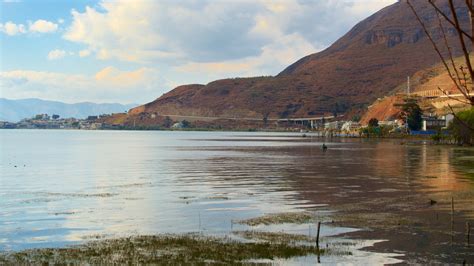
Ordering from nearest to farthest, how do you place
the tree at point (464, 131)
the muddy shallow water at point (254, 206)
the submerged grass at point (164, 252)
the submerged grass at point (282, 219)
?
the submerged grass at point (164, 252), the muddy shallow water at point (254, 206), the submerged grass at point (282, 219), the tree at point (464, 131)

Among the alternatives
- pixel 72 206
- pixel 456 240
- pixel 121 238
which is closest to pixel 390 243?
pixel 456 240

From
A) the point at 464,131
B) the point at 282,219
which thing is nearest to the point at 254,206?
the point at 282,219

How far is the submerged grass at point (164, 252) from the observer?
25.8 meters

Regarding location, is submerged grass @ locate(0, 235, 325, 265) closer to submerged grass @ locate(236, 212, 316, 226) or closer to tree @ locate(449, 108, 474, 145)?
submerged grass @ locate(236, 212, 316, 226)

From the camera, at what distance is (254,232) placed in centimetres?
3378

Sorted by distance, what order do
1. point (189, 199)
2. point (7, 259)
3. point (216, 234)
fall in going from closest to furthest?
point (7, 259)
point (216, 234)
point (189, 199)

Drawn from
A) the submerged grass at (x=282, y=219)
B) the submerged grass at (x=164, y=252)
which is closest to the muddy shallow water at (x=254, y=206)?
the submerged grass at (x=282, y=219)

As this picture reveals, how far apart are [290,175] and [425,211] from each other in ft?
110

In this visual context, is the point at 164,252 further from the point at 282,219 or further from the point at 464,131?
the point at 464,131

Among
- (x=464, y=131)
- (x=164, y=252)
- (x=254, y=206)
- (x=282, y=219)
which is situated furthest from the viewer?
(x=464, y=131)

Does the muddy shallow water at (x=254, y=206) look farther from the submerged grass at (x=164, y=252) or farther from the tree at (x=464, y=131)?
the tree at (x=464, y=131)

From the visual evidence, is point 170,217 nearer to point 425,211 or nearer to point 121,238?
point 121,238

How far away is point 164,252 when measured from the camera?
1083 inches

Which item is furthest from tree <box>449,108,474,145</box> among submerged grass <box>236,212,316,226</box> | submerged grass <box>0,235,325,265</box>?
submerged grass <box>0,235,325,265</box>
